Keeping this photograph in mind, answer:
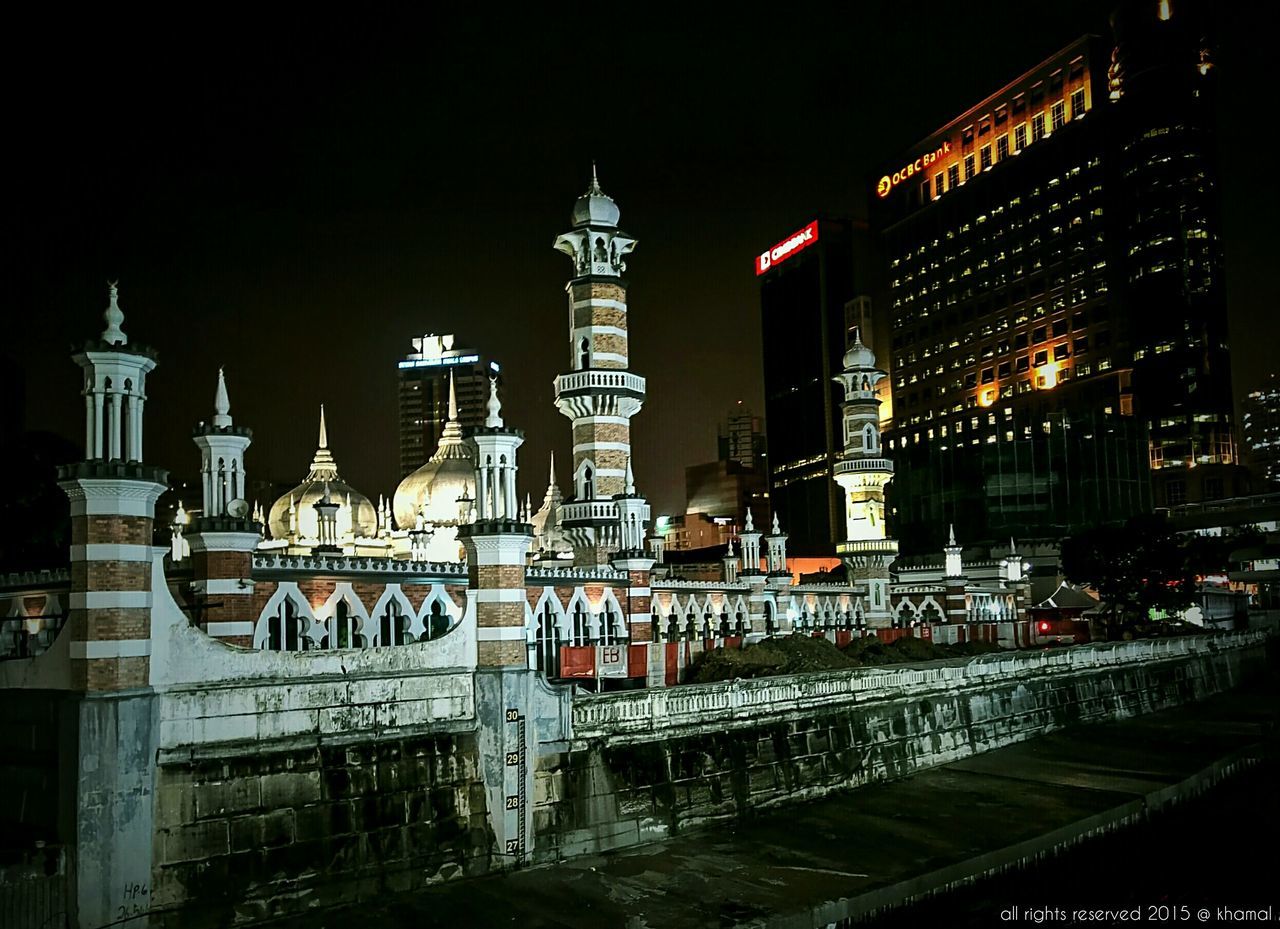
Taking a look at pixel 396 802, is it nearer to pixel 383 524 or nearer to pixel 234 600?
pixel 234 600

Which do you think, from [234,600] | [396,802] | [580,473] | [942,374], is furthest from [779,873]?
[942,374]

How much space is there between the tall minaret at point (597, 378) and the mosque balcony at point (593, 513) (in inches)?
1.5

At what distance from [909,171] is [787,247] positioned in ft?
112

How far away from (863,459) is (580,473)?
1956cm

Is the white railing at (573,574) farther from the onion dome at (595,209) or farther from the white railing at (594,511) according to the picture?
the onion dome at (595,209)

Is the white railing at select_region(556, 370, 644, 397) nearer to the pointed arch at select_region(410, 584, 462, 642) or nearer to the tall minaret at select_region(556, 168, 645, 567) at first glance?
the tall minaret at select_region(556, 168, 645, 567)

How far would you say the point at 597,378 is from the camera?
45.2 metres

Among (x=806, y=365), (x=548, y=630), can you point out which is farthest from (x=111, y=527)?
(x=806, y=365)

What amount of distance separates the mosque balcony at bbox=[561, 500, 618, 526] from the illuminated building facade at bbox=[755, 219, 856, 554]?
393 feet

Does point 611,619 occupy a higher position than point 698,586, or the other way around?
point 698,586

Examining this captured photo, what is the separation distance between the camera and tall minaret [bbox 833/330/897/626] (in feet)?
181

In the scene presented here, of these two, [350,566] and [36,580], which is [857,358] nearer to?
[350,566]

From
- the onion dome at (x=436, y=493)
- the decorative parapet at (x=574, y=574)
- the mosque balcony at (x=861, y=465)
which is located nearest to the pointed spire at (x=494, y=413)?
the decorative parapet at (x=574, y=574)

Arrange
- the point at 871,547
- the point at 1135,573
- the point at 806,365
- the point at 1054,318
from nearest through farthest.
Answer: the point at 871,547
the point at 1135,573
the point at 1054,318
the point at 806,365
